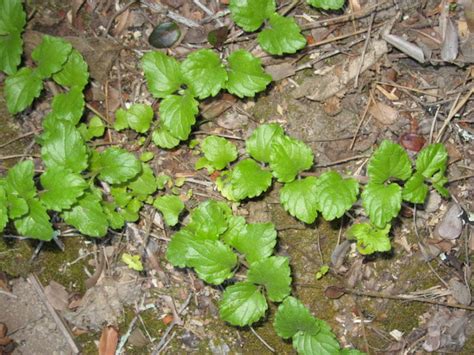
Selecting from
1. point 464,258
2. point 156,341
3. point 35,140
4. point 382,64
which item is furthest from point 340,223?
point 35,140

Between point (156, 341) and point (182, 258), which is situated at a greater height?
point (182, 258)

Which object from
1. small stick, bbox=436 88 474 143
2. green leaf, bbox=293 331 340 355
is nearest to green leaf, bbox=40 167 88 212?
green leaf, bbox=293 331 340 355

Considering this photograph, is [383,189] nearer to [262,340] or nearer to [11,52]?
[262,340]

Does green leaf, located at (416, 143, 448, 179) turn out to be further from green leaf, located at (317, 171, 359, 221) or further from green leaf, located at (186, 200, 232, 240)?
green leaf, located at (186, 200, 232, 240)

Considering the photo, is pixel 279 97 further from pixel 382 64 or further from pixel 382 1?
pixel 382 1

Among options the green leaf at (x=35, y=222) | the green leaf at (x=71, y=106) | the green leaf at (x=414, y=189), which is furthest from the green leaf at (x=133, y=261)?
the green leaf at (x=414, y=189)

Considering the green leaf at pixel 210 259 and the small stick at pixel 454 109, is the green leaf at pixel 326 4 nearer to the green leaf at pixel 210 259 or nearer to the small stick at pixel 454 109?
the small stick at pixel 454 109
